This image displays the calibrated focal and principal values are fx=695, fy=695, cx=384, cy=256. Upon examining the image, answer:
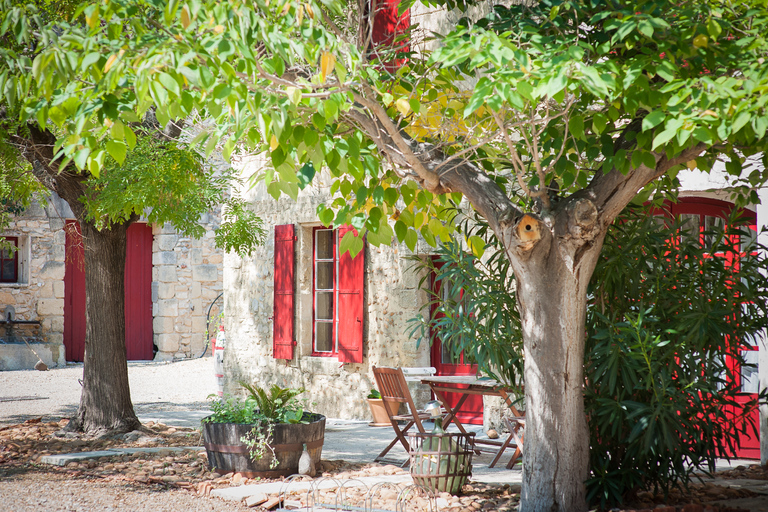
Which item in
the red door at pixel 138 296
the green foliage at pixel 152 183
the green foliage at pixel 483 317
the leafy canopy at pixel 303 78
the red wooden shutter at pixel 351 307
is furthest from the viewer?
the red door at pixel 138 296

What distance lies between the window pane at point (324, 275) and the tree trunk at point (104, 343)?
2484 mm

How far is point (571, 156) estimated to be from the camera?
3623 mm

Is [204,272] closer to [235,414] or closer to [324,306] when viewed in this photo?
[324,306]

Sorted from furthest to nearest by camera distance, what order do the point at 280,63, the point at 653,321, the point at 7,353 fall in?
the point at 7,353, the point at 653,321, the point at 280,63

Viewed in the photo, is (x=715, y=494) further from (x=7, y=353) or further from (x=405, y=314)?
(x=7, y=353)

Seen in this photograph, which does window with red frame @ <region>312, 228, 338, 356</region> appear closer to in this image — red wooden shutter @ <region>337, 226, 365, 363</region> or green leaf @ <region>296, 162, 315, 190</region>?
red wooden shutter @ <region>337, 226, 365, 363</region>

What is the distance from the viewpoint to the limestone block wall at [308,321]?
25.5 ft

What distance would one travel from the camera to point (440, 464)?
4.32 metres

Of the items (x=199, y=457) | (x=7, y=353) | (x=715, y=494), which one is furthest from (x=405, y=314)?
(x=7, y=353)

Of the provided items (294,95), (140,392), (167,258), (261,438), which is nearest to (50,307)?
(167,258)

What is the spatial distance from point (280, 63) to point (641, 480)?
2.88m

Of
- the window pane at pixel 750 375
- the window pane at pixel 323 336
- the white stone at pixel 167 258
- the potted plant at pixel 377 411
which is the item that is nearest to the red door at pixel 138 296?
the white stone at pixel 167 258

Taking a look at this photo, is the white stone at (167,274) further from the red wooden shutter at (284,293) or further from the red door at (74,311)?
the red wooden shutter at (284,293)

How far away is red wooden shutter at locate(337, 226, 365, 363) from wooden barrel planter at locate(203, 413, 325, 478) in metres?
2.86
